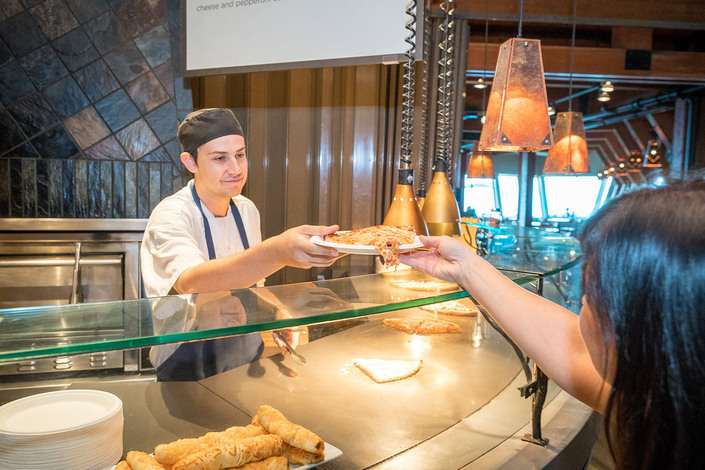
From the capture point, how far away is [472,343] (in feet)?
6.05

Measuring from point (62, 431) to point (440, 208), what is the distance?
4.49 feet

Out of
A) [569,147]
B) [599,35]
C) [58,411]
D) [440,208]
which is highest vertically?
[599,35]

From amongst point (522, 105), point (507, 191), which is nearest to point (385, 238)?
point (522, 105)

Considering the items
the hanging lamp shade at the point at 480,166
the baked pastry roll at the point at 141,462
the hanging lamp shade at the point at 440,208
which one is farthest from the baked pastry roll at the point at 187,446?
the hanging lamp shade at the point at 480,166

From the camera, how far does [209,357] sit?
1.38 metres

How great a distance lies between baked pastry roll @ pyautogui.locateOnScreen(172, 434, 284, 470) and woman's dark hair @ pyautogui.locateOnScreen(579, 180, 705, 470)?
61 centimetres

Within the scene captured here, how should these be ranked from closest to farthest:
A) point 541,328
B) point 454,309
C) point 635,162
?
point 541,328 < point 454,309 < point 635,162

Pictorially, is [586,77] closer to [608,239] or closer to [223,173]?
[223,173]

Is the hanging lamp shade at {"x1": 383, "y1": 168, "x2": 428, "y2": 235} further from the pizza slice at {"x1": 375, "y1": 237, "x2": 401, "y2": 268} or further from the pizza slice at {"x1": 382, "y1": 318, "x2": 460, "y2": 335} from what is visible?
the pizza slice at {"x1": 382, "y1": 318, "x2": 460, "y2": 335}

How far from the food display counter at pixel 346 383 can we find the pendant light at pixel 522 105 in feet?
2.70

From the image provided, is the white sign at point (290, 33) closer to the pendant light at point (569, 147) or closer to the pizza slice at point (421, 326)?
the pizza slice at point (421, 326)

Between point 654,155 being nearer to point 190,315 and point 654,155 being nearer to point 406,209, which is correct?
point 406,209

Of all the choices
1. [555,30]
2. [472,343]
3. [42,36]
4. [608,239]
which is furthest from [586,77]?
[608,239]

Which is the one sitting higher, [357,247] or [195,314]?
[357,247]
